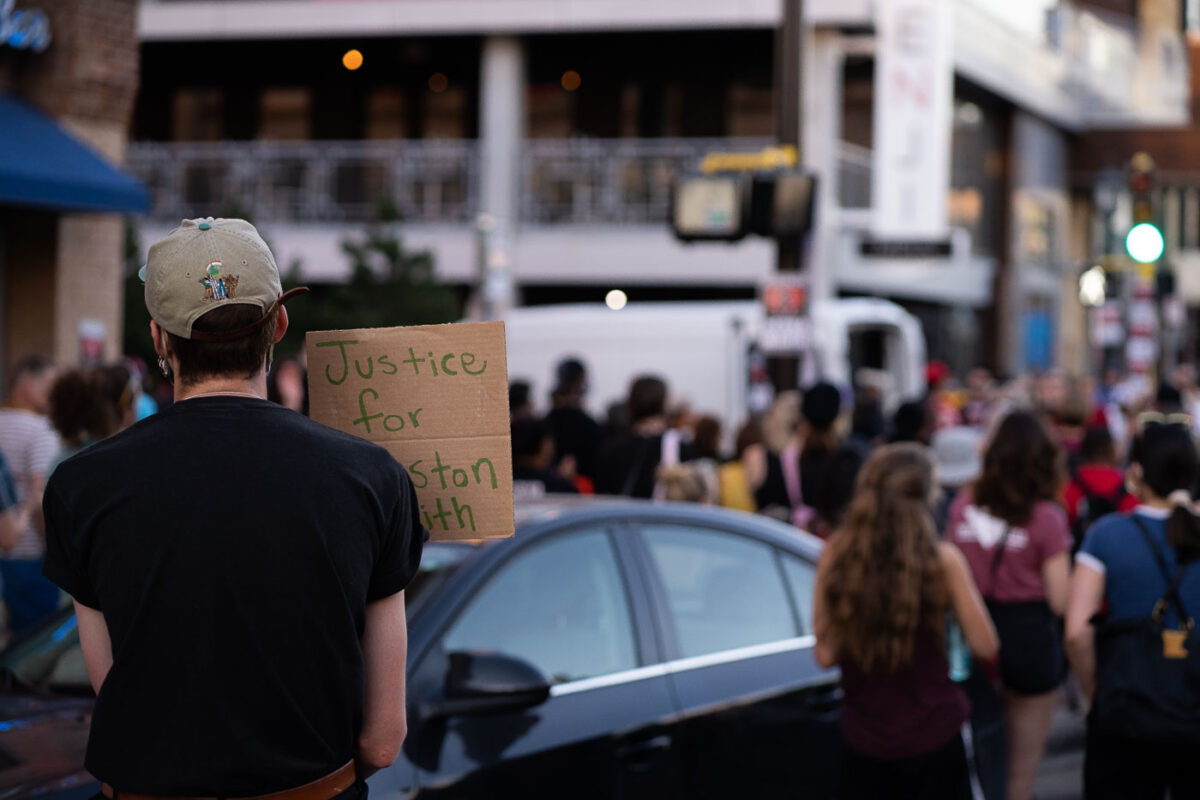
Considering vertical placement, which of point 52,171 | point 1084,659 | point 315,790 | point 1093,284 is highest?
point 52,171

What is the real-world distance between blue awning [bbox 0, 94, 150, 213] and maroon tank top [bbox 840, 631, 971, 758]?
8336 mm

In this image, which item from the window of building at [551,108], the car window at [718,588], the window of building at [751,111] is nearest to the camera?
the car window at [718,588]

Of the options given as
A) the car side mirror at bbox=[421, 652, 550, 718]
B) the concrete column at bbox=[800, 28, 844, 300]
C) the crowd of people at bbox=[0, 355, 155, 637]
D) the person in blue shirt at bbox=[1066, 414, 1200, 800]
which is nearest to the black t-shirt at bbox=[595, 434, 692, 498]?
the crowd of people at bbox=[0, 355, 155, 637]

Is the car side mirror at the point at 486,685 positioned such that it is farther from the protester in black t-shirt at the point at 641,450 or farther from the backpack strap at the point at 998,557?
the protester in black t-shirt at the point at 641,450

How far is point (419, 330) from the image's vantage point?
2957mm

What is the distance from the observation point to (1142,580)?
5062mm

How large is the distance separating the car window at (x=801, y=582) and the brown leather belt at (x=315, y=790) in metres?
3.01

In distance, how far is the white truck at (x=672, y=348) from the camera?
17.9 metres

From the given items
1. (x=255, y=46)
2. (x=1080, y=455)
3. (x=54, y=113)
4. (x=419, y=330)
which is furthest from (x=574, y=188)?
(x=419, y=330)

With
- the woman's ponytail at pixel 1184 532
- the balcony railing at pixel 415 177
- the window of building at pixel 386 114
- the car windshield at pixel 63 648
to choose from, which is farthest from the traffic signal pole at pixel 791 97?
the window of building at pixel 386 114

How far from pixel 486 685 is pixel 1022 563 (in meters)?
2.92

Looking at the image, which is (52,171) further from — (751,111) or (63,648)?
(751,111)

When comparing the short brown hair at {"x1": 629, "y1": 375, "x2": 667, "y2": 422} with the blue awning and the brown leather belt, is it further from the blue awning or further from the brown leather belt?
the brown leather belt

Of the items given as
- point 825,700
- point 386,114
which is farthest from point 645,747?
point 386,114
